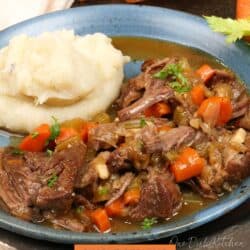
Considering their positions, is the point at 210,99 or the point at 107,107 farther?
the point at 107,107

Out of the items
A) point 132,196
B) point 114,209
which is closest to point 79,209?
point 114,209

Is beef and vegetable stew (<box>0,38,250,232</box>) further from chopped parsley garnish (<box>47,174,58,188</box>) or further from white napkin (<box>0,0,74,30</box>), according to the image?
white napkin (<box>0,0,74,30</box>)

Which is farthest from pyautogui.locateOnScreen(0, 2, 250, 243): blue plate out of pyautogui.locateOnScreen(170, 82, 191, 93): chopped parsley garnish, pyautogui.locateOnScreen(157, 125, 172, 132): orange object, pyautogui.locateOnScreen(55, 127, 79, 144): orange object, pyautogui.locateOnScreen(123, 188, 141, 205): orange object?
pyautogui.locateOnScreen(123, 188, 141, 205): orange object

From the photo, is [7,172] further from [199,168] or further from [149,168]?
[199,168]

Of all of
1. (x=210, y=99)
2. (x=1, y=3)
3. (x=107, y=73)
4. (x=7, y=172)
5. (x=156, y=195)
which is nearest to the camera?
(x=156, y=195)

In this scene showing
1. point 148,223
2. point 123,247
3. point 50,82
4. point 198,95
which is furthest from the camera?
point 50,82

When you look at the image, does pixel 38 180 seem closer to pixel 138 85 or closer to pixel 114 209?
pixel 114 209

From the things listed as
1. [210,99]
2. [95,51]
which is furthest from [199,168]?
[95,51]
